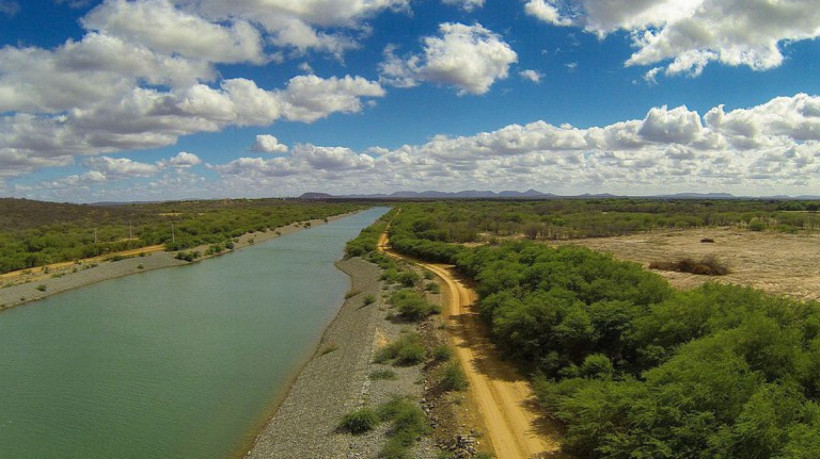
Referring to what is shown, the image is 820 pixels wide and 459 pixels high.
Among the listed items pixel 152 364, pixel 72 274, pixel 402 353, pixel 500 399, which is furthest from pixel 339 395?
pixel 72 274

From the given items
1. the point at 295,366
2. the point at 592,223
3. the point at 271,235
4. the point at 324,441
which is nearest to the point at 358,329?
the point at 295,366

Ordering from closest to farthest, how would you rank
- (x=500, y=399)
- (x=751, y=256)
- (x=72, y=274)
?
(x=500, y=399) → (x=751, y=256) → (x=72, y=274)

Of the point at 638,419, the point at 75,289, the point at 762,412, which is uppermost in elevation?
the point at 762,412

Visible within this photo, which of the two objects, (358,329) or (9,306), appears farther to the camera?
(9,306)

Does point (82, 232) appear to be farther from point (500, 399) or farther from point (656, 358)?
point (656, 358)

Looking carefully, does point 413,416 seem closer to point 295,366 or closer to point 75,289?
point 295,366

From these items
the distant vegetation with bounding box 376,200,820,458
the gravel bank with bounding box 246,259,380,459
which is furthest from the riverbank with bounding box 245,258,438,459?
the distant vegetation with bounding box 376,200,820,458

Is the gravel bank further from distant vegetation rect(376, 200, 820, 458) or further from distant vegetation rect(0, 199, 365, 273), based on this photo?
distant vegetation rect(0, 199, 365, 273)
